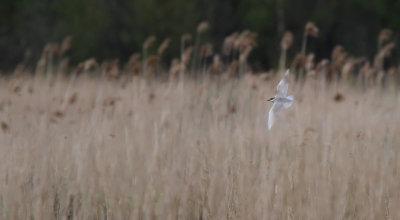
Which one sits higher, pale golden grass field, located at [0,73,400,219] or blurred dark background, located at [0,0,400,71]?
blurred dark background, located at [0,0,400,71]

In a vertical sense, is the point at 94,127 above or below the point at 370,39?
below

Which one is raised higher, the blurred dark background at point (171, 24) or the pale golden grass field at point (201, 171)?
the blurred dark background at point (171, 24)

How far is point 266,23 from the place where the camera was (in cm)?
1395

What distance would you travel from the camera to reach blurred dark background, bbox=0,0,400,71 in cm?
1337

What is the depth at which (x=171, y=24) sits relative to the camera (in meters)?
13.4

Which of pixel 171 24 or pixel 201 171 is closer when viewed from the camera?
pixel 201 171

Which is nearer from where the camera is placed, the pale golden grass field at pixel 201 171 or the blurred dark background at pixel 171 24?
the pale golden grass field at pixel 201 171

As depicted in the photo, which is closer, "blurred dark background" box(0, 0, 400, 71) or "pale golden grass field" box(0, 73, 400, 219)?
"pale golden grass field" box(0, 73, 400, 219)

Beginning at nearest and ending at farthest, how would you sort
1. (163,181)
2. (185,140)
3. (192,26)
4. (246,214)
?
(246,214), (163,181), (185,140), (192,26)

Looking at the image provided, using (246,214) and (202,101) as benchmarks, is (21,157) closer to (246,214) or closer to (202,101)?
(246,214)

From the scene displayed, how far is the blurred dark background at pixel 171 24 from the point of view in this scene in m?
13.4

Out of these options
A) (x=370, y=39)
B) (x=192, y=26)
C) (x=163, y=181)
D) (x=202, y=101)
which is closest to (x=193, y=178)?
(x=163, y=181)

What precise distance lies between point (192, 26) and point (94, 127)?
373 inches

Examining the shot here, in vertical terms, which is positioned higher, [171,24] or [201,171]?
[171,24]
